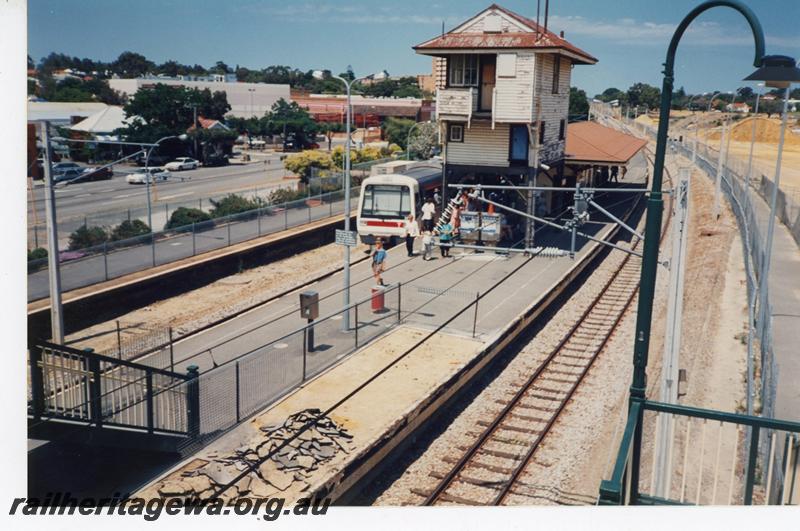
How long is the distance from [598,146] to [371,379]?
78.8ft

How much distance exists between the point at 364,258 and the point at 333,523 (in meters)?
19.1

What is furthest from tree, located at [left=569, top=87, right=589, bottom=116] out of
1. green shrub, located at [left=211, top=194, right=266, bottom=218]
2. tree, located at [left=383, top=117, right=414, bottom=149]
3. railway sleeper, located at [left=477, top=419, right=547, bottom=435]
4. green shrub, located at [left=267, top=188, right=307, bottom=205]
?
railway sleeper, located at [left=477, top=419, right=547, bottom=435]

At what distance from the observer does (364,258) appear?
27766 mm

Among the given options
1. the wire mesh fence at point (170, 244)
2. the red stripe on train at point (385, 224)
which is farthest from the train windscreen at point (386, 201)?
the wire mesh fence at point (170, 244)

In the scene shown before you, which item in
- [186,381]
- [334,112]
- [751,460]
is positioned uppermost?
[334,112]

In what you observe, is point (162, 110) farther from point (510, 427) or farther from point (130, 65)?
point (510, 427)

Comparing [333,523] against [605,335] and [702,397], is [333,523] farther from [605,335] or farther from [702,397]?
[605,335]

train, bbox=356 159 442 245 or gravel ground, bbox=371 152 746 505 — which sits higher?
train, bbox=356 159 442 245

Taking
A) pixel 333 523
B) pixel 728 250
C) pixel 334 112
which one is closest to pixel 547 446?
pixel 333 523

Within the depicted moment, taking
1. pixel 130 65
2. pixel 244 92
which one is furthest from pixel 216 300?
pixel 244 92

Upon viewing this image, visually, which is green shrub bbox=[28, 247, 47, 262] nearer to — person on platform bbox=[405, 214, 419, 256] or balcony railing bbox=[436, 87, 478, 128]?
person on platform bbox=[405, 214, 419, 256]

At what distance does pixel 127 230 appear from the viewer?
26688 millimetres

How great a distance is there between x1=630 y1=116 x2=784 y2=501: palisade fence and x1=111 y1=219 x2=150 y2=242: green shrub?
65.2ft

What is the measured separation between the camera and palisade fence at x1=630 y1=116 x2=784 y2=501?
920 cm
